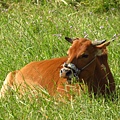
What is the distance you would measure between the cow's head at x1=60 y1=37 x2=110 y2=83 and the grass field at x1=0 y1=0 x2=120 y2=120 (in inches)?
13.3

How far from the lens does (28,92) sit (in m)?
7.21

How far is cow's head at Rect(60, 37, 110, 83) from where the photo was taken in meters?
7.00

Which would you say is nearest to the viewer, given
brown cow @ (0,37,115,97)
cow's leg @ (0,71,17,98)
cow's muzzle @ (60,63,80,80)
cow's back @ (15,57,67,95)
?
cow's muzzle @ (60,63,80,80)

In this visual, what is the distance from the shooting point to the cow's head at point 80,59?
6998mm

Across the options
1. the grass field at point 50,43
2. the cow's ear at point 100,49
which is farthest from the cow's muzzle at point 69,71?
the cow's ear at point 100,49

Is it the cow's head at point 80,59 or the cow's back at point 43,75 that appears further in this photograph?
the cow's back at point 43,75

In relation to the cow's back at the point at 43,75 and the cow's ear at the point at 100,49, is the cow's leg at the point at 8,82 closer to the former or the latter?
the cow's back at the point at 43,75

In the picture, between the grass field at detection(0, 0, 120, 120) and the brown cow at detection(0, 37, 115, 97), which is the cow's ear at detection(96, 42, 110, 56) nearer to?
the brown cow at detection(0, 37, 115, 97)

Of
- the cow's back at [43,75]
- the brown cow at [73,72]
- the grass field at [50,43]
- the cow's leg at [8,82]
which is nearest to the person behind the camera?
the grass field at [50,43]

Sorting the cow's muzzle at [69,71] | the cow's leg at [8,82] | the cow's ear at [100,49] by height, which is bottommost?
the cow's leg at [8,82]

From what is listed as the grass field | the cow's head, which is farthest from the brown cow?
the grass field

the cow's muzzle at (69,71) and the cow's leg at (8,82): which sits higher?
the cow's muzzle at (69,71)

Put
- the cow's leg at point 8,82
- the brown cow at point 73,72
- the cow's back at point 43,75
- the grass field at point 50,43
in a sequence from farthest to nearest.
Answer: the cow's leg at point 8,82 → the cow's back at point 43,75 → the brown cow at point 73,72 → the grass field at point 50,43

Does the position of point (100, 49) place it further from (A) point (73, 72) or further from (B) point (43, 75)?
(B) point (43, 75)
